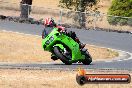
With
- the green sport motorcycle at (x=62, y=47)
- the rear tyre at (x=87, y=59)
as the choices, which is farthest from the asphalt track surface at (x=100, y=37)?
the green sport motorcycle at (x=62, y=47)

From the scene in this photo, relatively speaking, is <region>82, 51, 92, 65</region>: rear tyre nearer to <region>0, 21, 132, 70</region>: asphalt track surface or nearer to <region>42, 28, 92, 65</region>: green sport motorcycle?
<region>42, 28, 92, 65</region>: green sport motorcycle

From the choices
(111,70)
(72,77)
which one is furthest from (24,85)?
(111,70)

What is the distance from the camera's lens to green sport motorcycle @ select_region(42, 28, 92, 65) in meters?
21.5

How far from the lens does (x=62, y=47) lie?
21.8 m

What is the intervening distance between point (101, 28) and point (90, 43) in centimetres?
1046

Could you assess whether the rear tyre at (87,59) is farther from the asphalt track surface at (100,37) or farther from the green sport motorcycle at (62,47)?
the asphalt track surface at (100,37)

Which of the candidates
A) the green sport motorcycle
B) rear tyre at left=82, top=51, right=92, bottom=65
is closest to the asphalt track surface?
rear tyre at left=82, top=51, right=92, bottom=65

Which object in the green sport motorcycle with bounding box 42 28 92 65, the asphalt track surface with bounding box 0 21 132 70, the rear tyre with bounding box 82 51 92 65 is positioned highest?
the green sport motorcycle with bounding box 42 28 92 65

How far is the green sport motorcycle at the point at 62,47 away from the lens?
21.5 meters

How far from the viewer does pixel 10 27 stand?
4091 centimetres

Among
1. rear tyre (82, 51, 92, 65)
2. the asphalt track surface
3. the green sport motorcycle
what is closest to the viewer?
the green sport motorcycle

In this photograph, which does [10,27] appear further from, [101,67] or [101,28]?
[101,67]

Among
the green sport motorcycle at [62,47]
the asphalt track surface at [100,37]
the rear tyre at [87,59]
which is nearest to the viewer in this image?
the green sport motorcycle at [62,47]

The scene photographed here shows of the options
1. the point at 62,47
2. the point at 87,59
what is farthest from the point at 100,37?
the point at 62,47
